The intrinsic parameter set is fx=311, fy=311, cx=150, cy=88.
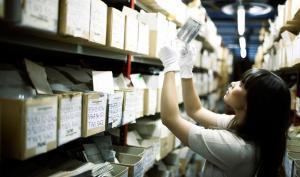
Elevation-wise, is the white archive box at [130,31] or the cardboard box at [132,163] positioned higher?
the white archive box at [130,31]

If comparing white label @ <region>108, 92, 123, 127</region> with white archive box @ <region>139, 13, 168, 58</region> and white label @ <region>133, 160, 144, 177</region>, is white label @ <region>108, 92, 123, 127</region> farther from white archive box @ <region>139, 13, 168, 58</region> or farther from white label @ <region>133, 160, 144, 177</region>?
white archive box @ <region>139, 13, 168, 58</region>

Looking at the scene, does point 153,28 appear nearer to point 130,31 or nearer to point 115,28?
point 130,31

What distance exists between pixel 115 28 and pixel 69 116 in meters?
0.58

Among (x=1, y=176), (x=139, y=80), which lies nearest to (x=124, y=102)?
(x=139, y=80)

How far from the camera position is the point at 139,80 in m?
2.32

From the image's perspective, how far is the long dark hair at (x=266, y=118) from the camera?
1.47 metres

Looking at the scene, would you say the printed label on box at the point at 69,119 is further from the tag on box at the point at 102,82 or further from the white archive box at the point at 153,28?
the white archive box at the point at 153,28

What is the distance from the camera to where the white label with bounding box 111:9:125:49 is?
5.24 ft

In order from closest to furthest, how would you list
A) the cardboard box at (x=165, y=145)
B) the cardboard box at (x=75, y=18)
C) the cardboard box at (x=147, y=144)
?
the cardboard box at (x=75, y=18) → the cardboard box at (x=147, y=144) → the cardboard box at (x=165, y=145)

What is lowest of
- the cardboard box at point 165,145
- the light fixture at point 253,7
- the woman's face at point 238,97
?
the cardboard box at point 165,145

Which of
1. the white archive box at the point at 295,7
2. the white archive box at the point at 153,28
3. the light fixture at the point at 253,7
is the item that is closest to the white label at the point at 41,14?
the white archive box at the point at 153,28

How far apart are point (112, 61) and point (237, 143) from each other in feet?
4.50

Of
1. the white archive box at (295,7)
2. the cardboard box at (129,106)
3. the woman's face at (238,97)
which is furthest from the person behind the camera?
the white archive box at (295,7)

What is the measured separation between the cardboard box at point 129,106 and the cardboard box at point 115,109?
46mm
